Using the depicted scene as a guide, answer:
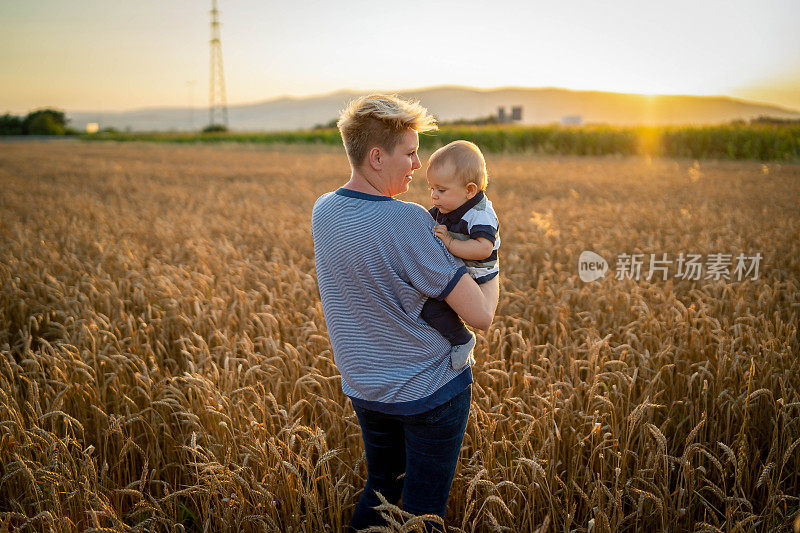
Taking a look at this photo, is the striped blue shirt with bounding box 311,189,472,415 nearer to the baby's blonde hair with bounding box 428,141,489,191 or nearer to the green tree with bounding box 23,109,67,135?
the baby's blonde hair with bounding box 428,141,489,191

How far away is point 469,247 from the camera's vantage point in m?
1.75

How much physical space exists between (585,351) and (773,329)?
1.57m

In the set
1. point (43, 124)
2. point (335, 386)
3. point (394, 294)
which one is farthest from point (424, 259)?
point (43, 124)

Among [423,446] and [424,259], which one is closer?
[424,259]

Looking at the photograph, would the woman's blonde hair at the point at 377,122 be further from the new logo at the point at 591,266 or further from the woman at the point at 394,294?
the new logo at the point at 591,266

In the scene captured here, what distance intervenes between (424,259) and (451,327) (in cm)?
31

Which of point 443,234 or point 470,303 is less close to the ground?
point 443,234

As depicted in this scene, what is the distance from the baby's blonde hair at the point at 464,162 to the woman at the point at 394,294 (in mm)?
103

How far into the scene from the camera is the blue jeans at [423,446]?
6.04ft

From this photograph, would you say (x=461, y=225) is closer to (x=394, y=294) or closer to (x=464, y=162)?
(x=464, y=162)

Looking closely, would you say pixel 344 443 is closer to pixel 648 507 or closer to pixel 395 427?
pixel 395 427

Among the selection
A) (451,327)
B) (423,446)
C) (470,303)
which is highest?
A: (470,303)

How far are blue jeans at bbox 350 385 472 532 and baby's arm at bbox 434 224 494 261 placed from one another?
52cm

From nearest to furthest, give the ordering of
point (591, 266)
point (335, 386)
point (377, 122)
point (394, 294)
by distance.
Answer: point (377, 122) < point (394, 294) < point (335, 386) < point (591, 266)
